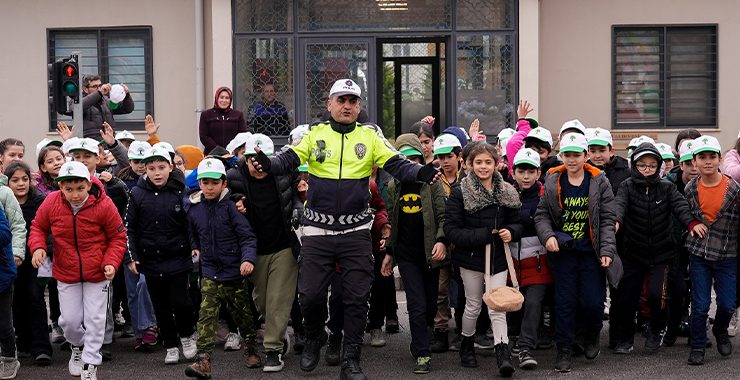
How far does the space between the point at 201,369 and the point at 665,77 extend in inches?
453

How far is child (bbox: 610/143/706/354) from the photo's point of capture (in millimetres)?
9828

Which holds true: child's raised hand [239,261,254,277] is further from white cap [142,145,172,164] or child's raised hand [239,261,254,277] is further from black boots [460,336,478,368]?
black boots [460,336,478,368]

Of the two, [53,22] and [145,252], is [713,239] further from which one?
[53,22]

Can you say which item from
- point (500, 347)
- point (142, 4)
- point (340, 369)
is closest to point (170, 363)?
point (340, 369)

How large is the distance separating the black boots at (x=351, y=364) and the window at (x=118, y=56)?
10.5m

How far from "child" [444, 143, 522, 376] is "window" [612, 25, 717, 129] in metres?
9.57

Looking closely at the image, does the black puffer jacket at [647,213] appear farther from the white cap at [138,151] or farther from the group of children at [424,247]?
the white cap at [138,151]

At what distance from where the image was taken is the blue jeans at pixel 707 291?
9633 millimetres

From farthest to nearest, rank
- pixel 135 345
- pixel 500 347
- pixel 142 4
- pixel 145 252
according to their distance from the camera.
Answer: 1. pixel 142 4
2. pixel 135 345
3. pixel 145 252
4. pixel 500 347

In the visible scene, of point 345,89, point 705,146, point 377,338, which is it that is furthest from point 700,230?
point 345,89

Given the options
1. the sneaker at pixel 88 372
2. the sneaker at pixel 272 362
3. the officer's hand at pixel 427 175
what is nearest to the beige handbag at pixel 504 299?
the officer's hand at pixel 427 175

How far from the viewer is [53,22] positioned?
18688mm

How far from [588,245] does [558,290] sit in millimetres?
437

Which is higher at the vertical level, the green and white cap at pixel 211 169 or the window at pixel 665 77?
the window at pixel 665 77
